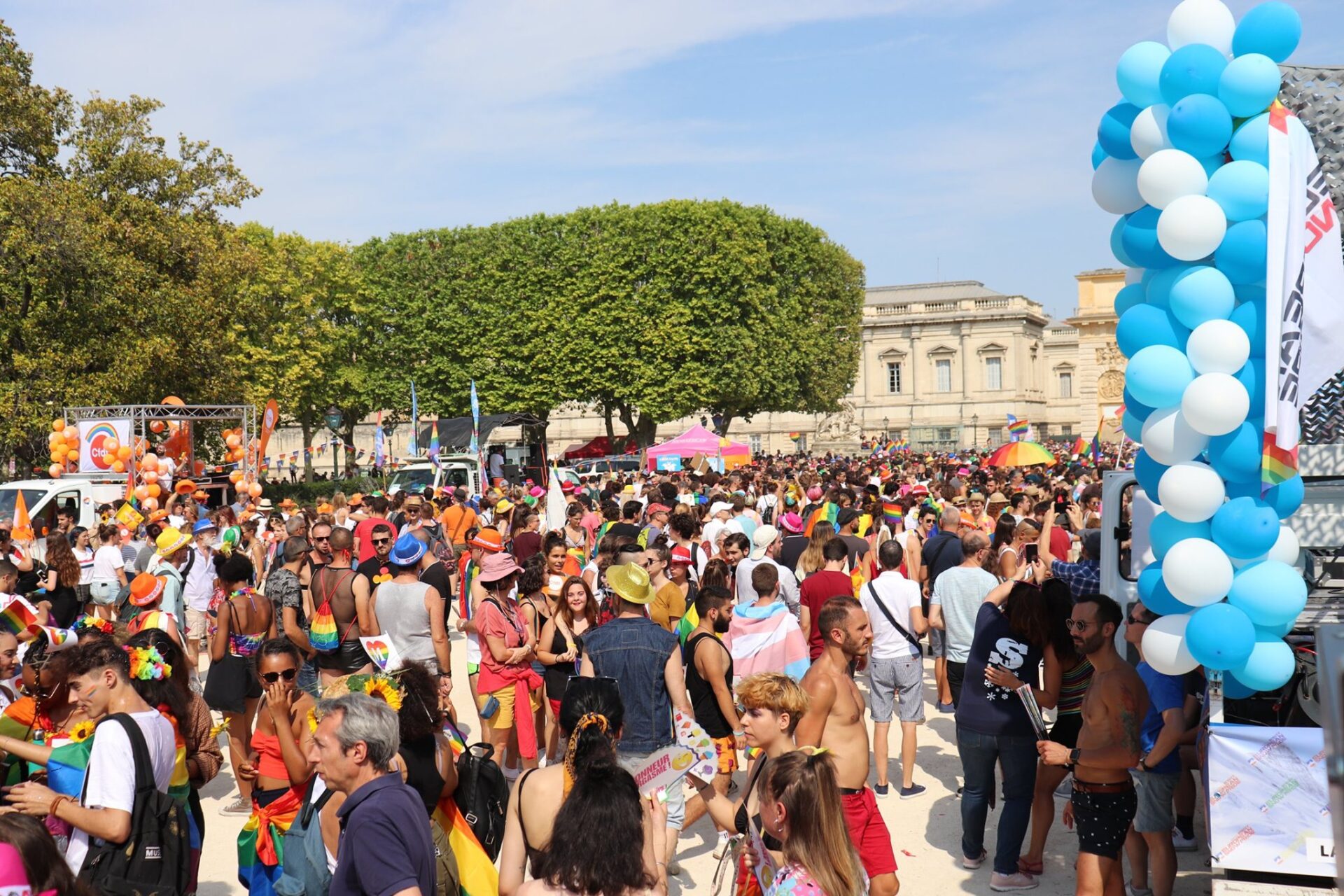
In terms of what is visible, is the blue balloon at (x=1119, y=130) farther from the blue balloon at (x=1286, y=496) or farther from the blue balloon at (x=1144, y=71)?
the blue balloon at (x=1286, y=496)

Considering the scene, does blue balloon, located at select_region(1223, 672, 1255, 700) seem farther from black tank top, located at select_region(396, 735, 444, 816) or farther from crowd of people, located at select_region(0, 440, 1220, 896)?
black tank top, located at select_region(396, 735, 444, 816)

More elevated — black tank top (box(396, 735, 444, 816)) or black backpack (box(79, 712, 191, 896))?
black tank top (box(396, 735, 444, 816))

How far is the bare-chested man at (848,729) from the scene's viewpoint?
4.70 m

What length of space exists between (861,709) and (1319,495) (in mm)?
2369

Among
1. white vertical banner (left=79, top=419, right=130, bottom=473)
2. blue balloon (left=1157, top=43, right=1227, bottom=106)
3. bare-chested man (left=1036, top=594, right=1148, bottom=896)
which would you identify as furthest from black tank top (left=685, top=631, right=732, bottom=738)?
white vertical banner (left=79, top=419, right=130, bottom=473)

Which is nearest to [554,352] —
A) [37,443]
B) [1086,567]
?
[37,443]

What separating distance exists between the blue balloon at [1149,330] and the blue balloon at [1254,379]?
0.84 ft

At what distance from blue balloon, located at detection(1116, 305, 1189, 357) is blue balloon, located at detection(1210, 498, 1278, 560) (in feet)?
2.33

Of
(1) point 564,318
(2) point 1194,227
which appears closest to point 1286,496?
(2) point 1194,227

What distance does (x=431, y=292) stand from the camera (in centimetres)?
4044

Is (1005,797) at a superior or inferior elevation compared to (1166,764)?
inferior

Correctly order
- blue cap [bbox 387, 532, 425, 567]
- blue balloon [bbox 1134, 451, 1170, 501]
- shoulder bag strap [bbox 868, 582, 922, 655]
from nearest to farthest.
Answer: blue balloon [bbox 1134, 451, 1170, 501] < blue cap [bbox 387, 532, 425, 567] < shoulder bag strap [bbox 868, 582, 922, 655]

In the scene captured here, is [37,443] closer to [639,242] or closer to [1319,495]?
[639,242]

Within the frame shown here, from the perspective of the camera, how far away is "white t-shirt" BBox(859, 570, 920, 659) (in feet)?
24.2
